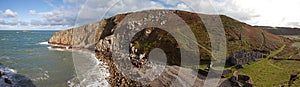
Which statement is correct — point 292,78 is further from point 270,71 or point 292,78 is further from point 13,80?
point 13,80

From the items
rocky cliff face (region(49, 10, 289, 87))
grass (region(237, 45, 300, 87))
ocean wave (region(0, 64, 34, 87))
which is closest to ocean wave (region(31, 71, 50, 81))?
ocean wave (region(0, 64, 34, 87))

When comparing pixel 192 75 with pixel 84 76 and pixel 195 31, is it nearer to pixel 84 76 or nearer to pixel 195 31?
pixel 84 76

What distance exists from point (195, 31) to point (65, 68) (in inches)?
1252

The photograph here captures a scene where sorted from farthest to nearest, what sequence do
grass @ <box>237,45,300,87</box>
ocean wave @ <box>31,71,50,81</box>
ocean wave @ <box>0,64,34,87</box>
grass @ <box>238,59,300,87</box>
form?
ocean wave @ <box>31,71,50,81</box>, grass @ <box>238,59,300,87</box>, grass @ <box>237,45,300,87</box>, ocean wave @ <box>0,64,34,87</box>

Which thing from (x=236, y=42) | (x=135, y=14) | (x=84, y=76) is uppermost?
(x=135, y=14)

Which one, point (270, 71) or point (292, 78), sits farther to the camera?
point (270, 71)

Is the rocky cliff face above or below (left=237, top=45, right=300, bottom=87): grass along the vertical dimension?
above

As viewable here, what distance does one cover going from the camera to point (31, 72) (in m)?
33.5

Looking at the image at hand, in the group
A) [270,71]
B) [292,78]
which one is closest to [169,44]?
[270,71]

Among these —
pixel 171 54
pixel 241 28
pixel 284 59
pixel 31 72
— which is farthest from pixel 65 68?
pixel 241 28

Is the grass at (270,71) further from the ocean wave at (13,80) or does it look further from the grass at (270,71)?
the ocean wave at (13,80)

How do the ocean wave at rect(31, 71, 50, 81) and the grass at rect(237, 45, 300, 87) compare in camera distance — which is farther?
the ocean wave at rect(31, 71, 50, 81)

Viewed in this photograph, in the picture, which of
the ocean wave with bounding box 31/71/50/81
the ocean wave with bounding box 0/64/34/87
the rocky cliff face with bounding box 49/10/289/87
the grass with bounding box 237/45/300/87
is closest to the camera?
the ocean wave with bounding box 0/64/34/87

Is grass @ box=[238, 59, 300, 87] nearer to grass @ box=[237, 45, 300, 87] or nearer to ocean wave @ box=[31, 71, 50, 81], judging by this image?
grass @ box=[237, 45, 300, 87]
